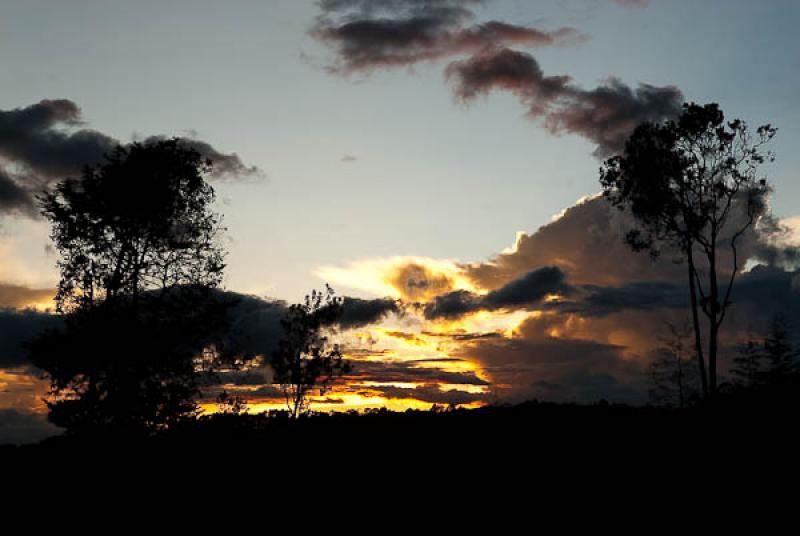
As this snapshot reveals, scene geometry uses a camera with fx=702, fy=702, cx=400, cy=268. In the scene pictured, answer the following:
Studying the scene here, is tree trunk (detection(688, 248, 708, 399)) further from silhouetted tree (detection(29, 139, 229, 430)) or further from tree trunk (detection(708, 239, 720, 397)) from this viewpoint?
silhouetted tree (detection(29, 139, 229, 430))

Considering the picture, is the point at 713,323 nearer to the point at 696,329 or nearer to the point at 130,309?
the point at 696,329

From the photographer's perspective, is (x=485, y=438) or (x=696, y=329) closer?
(x=485, y=438)

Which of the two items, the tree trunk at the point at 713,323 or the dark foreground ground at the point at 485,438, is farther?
the tree trunk at the point at 713,323

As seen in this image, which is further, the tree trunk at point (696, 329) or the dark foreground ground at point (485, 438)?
the tree trunk at point (696, 329)

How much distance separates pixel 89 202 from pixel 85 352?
7219 millimetres

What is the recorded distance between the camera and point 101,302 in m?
33.3

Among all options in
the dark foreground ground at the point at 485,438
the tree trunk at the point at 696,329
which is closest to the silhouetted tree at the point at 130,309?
the dark foreground ground at the point at 485,438

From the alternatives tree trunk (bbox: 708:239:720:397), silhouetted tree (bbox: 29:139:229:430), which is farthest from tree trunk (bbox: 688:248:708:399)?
silhouetted tree (bbox: 29:139:229:430)

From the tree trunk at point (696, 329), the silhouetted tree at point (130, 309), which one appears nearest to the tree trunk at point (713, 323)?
the tree trunk at point (696, 329)

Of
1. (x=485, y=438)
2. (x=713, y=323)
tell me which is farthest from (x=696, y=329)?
(x=485, y=438)

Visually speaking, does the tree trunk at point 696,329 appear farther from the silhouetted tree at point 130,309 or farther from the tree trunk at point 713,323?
the silhouetted tree at point 130,309

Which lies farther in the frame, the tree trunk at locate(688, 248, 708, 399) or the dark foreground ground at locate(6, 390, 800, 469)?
the tree trunk at locate(688, 248, 708, 399)

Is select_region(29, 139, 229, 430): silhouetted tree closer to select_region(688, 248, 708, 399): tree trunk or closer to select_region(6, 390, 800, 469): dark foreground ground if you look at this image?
select_region(6, 390, 800, 469): dark foreground ground

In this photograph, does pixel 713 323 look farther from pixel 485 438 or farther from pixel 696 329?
pixel 485 438
